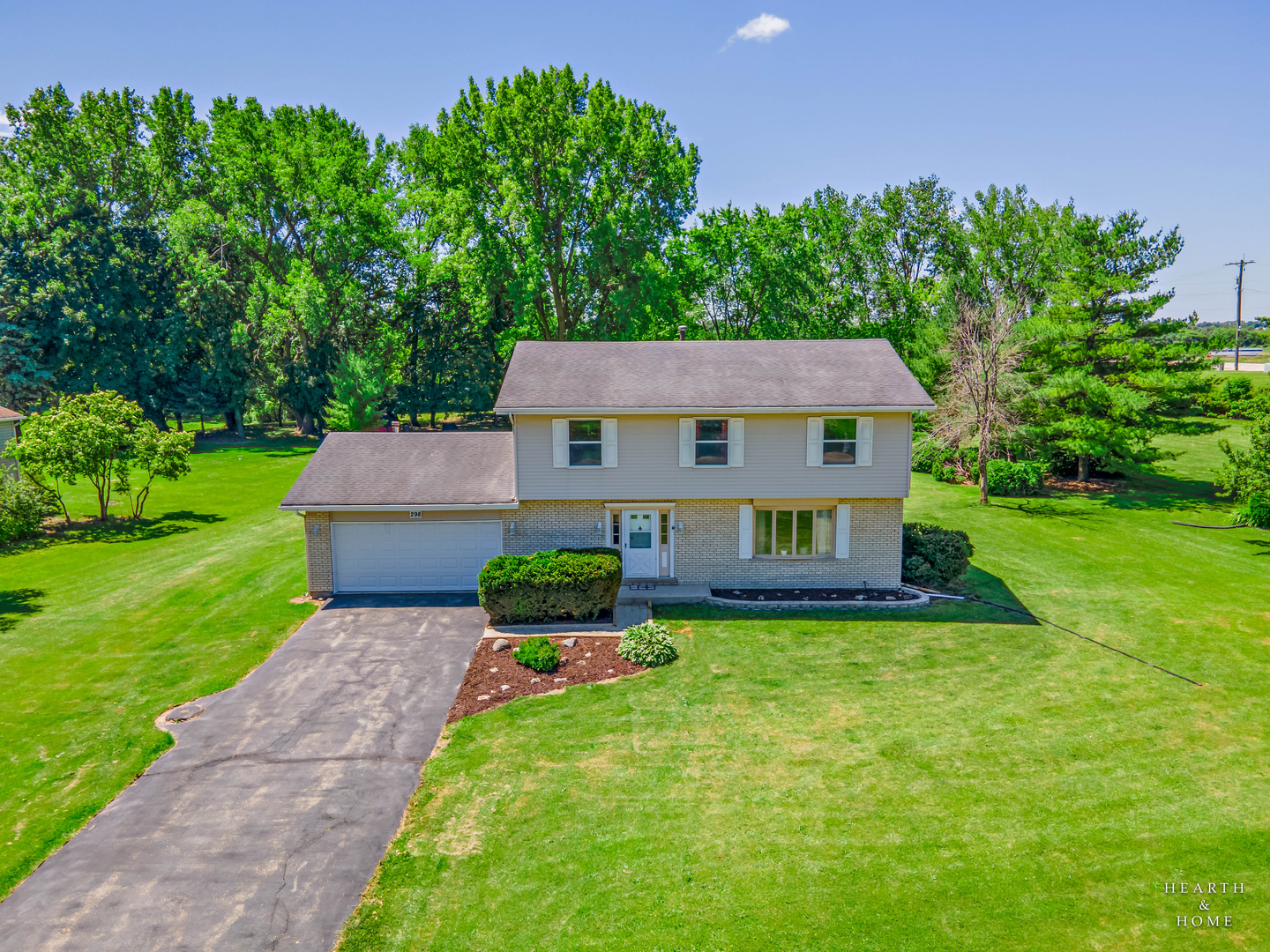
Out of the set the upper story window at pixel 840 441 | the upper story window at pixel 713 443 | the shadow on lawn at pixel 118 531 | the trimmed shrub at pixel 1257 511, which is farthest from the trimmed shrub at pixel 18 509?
the trimmed shrub at pixel 1257 511

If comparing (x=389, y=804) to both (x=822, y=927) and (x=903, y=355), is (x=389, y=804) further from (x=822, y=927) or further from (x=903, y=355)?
(x=903, y=355)

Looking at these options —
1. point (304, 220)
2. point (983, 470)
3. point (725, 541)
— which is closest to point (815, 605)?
point (725, 541)

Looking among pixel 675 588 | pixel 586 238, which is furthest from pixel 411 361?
pixel 675 588

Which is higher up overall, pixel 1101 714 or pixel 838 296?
pixel 838 296

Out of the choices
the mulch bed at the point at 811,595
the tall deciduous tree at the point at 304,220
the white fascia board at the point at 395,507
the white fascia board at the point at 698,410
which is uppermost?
the tall deciduous tree at the point at 304,220

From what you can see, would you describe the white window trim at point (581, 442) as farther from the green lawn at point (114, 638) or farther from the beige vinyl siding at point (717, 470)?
the green lawn at point (114, 638)
